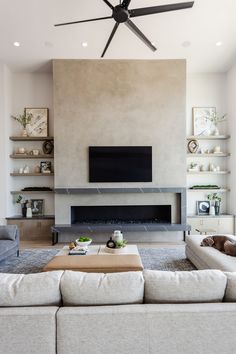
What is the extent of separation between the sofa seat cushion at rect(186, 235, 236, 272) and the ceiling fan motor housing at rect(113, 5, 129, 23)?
3.14 metres

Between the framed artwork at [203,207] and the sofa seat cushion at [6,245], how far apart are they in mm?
4273

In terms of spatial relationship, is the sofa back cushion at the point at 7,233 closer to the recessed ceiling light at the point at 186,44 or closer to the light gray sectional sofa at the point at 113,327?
the light gray sectional sofa at the point at 113,327

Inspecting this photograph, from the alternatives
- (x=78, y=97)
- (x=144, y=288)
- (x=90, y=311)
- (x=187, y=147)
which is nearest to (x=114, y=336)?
(x=90, y=311)

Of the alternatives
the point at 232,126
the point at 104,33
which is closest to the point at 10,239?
the point at 104,33

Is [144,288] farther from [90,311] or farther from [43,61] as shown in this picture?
[43,61]

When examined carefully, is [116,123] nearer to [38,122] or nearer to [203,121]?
[38,122]

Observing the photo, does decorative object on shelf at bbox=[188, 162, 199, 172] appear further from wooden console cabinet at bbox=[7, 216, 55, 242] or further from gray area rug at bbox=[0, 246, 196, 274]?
wooden console cabinet at bbox=[7, 216, 55, 242]

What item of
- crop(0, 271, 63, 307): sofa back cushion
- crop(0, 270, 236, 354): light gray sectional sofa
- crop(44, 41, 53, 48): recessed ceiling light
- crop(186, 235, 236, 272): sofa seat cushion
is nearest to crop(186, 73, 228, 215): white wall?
crop(186, 235, 236, 272): sofa seat cushion

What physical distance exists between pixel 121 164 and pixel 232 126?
9.23ft

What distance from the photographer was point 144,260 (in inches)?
183

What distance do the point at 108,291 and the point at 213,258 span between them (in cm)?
218

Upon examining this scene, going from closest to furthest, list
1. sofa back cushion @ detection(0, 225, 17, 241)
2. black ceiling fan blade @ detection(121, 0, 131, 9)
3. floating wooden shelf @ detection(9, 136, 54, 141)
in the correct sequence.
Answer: black ceiling fan blade @ detection(121, 0, 131, 9) < sofa back cushion @ detection(0, 225, 17, 241) < floating wooden shelf @ detection(9, 136, 54, 141)

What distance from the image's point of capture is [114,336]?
148 cm

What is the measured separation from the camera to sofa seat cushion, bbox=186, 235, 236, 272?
3061 millimetres
